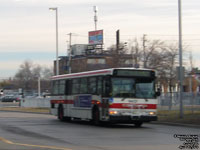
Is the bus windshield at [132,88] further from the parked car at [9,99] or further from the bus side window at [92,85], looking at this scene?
the parked car at [9,99]

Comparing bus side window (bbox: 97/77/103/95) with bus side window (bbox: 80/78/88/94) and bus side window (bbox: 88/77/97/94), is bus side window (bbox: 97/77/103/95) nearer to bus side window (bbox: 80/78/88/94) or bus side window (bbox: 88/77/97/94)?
bus side window (bbox: 88/77/97/94)

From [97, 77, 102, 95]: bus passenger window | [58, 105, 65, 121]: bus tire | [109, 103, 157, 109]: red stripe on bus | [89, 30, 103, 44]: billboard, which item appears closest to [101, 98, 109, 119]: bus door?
[109, 103, 157, 109]: red stripe on bus

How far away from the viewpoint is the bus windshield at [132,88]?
22.7 meters

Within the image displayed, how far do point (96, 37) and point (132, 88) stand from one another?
59.4 metres

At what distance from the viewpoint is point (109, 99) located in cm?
2252

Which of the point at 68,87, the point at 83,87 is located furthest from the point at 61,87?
the point at 83,87

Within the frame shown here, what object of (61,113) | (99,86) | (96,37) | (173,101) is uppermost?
(96,37)

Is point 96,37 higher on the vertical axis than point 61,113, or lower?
higher

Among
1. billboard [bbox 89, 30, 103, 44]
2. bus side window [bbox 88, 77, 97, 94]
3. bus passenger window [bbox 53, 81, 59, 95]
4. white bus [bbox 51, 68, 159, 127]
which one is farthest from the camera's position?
billboard [bbox 89, 30, 103, 44]

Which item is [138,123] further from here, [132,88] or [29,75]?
[29,75]

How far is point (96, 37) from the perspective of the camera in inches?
3221

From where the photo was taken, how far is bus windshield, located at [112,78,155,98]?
22703mm

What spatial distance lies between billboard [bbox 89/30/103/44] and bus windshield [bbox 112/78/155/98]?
57394 mm

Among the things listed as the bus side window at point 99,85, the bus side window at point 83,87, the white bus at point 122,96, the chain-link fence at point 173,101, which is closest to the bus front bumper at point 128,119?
the white bus at point 122,96
